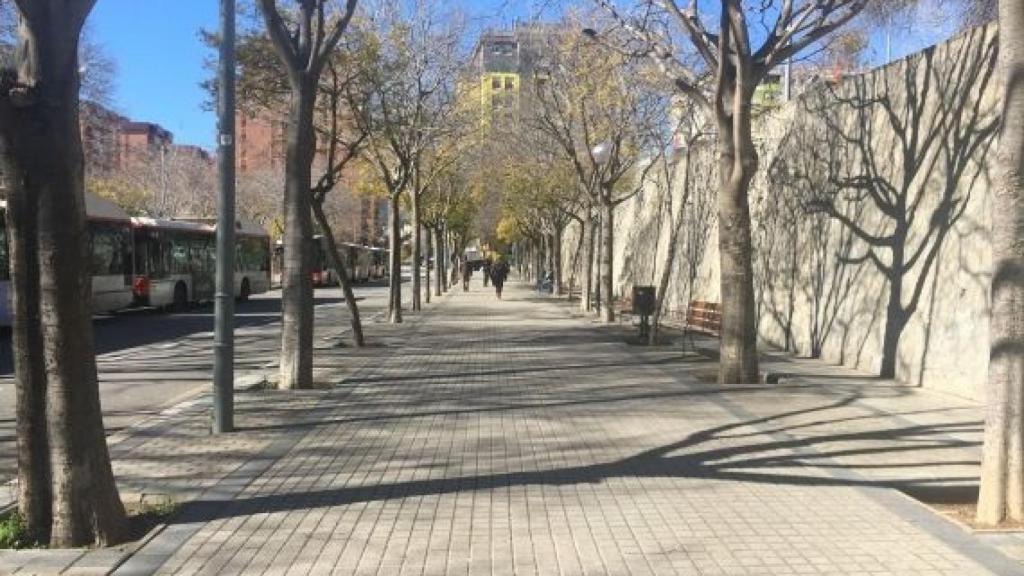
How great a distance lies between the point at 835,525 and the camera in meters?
6.11

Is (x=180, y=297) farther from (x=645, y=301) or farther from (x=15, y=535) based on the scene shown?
(x=15, y=535)

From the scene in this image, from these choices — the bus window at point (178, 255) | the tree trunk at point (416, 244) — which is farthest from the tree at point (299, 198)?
the bus window at point (178, 255)

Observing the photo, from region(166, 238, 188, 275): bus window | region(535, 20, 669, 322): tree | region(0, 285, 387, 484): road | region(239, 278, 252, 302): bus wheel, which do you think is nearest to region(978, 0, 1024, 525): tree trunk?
region(0, 285, 387, 484): road

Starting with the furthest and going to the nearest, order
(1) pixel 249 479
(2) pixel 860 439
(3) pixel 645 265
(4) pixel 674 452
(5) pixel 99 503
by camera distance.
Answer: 1. (3) pixel 645 265
2. (2) pixel 860 439
3. (4) pixel 674 452
4. (1) pixel 249 479
5. (5) pixel 99 503

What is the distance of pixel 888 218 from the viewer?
13617mm

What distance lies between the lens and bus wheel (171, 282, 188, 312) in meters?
32.3

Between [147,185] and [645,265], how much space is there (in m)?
42.1

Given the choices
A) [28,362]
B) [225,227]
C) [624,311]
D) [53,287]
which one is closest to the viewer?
[53,287]

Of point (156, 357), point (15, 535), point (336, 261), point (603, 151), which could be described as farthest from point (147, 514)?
point (603, 151)

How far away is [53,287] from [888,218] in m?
11.3

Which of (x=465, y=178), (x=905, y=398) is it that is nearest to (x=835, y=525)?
(x=905, y=398)

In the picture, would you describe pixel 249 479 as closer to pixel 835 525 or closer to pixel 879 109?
pixel 835 525

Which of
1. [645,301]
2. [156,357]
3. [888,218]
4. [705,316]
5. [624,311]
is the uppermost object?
[888,218]

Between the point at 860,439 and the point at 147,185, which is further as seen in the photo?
the point at 147,185
